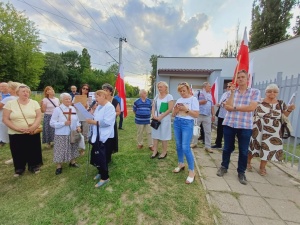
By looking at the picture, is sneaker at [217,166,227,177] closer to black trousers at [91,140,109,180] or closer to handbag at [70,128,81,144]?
black trousers at [91,140,109,180]

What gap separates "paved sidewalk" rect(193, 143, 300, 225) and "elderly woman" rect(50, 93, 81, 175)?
2.84 m

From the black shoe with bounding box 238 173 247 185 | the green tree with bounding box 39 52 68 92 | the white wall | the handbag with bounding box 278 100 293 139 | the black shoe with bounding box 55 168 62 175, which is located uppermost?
the green tree with bounding box 39 52 68 92

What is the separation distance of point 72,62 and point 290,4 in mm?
56675

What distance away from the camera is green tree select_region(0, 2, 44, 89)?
2644cm

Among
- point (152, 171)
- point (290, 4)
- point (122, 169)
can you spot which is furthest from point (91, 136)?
point (290, 4)

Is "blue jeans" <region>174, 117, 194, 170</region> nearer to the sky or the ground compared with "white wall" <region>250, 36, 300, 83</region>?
nearer to the ground

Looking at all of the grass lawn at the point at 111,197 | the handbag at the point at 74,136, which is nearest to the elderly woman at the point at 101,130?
the grass lawn at the point at 111,197

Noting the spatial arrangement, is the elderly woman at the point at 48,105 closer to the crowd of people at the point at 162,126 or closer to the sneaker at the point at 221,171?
the crowd of people at the point at 162,126

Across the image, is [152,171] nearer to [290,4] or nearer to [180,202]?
[180,202]

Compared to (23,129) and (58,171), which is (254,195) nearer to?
(58,171)

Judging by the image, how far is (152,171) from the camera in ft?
12.2

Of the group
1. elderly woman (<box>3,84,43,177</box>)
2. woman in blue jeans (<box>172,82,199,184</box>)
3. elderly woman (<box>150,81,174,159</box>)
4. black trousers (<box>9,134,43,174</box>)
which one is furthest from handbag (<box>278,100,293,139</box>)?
black trousers (<box>9,134,43,174</box>)

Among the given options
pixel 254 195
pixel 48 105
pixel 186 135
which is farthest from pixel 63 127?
pixel 254 195

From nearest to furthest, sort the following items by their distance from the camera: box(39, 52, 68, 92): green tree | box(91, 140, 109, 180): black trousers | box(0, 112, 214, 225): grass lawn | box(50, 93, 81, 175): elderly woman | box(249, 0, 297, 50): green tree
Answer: box(0, 112, 214, 225): grass lawn < box(91, 140, 109, 180): black trousers < box(50, 93, 81, 175): elderly woman < box(249, 0, 297, 50): green tree < box(39, 52, 68, 92): green tree
